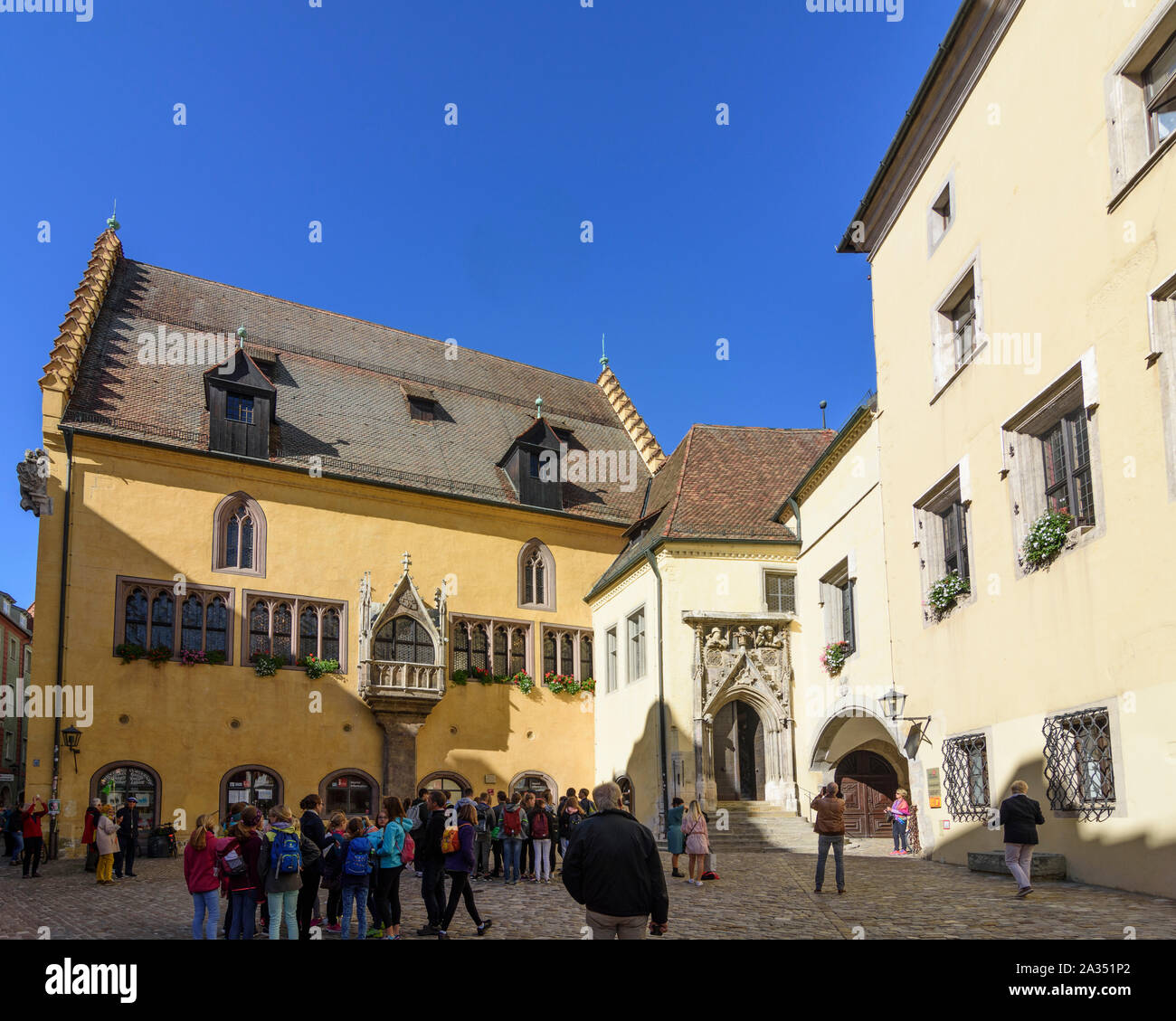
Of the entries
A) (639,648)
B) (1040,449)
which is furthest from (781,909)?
(639,648)

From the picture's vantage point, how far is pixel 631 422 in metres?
36.9

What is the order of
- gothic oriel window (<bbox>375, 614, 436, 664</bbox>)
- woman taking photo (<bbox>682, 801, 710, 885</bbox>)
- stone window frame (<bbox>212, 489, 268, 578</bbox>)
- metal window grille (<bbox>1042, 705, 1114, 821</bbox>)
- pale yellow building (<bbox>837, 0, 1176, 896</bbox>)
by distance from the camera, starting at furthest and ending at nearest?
1. gothic oriel window (<bbox>375, 614, 436, 664</bbox>)
2. stone window frame (<bbox>212, 489, 268, 578</bbox>)
3. woman taking photo (<bbox>682, 801, 710, 885</bbox>)
4. metal window grille (<bbox>1042, 705, 1114, 821</bbox>)
5. pale yellow building (<bbox>837, 0, 1176, 896</bbox>)

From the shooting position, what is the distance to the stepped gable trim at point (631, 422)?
35.9 metres

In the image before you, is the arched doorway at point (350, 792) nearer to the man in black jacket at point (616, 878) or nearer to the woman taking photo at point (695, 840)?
the woman taking photo at point (695, 840)

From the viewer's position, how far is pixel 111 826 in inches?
781

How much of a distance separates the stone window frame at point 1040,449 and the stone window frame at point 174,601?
18.3 metres

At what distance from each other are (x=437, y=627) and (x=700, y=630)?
706 centimetres

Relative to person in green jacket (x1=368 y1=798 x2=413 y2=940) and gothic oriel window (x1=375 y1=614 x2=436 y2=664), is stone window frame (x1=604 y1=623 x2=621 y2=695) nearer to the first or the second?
gothic oriel window (x1=375 y1=614 x2=436 y2=664)

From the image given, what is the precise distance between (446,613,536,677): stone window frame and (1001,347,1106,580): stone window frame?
1738 cm

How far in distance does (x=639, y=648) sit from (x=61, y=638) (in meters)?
13.1

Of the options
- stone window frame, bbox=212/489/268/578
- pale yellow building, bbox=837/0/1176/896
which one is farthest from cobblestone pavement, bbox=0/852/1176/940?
stone window frame, bbox=212/489/268/578

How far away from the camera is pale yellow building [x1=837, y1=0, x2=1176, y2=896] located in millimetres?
11938

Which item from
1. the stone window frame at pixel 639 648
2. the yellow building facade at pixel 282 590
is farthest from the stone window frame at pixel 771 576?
the yellow building facade at pixel 282 590

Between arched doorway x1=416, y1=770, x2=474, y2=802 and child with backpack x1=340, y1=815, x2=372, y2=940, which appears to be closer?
child with backpack x1=340, y1=815, x2=372, y2=940
